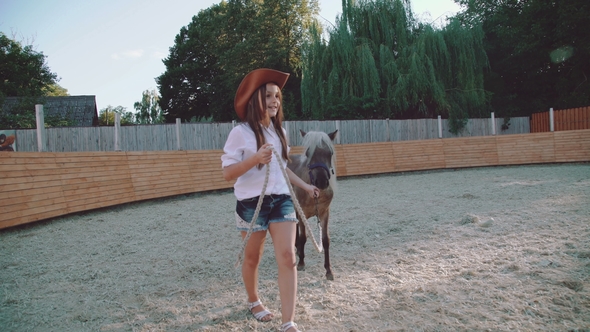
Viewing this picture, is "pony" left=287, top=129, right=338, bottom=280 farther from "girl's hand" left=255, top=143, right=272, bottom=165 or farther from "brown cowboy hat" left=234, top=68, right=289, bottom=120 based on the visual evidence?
"girl's hand" left=255, top=143, right=272, bottom=165

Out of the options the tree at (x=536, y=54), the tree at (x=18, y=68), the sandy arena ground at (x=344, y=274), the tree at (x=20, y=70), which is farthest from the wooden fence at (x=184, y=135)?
the tree at (x=18, y=68)

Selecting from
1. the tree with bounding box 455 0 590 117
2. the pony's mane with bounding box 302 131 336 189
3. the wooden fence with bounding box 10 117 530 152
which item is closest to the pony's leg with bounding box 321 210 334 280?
the pony's mane with bounding box 302 131 336 189

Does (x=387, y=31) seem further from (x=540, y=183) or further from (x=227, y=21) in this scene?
(x=227, y=21)

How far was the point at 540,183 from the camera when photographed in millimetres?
10328

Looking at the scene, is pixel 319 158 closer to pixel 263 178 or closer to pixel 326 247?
pixel 326 247

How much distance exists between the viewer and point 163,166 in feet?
35.3

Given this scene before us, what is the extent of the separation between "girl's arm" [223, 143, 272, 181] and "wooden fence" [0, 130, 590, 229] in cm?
616

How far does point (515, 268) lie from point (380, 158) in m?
12.9

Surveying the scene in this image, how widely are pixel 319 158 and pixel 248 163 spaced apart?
1363mm

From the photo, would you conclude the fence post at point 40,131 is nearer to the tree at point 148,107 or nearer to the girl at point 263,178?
the girl at point 263,178

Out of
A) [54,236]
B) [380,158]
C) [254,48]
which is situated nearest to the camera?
[54,236]

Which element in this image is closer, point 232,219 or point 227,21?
point 232,219

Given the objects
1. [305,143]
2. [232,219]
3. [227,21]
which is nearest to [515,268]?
[305,143]

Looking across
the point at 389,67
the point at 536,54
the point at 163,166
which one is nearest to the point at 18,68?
the point at 163,166
